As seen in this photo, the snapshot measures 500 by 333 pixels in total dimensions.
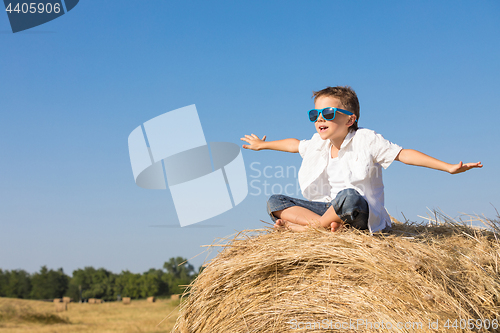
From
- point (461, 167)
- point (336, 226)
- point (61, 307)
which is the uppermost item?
point (461, 167)

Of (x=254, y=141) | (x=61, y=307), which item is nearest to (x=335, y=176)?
(x=254, y=141)

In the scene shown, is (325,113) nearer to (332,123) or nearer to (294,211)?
(332,123)

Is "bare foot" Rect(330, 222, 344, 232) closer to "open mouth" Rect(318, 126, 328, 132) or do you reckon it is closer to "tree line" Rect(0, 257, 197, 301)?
"open mouth" Rect(318, 126, 328, 132)

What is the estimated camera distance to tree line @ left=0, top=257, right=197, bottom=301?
71.7ft

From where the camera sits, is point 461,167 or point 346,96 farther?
point 346,96

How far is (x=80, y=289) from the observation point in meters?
23.3

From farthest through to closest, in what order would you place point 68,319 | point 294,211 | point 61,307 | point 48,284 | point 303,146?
point 48,284 < point 61,307 < point 68,319 < point 303,146 < point 294,211

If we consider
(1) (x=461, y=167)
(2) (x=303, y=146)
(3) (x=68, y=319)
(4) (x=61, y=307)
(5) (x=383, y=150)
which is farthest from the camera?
(4) (x=61, y=307)

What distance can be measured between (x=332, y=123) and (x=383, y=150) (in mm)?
437

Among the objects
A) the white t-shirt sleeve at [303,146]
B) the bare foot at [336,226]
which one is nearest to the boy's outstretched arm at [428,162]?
the bare foot at [336,226]

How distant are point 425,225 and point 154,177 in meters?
3.17

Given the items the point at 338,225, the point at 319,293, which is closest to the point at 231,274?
the point at 319,293

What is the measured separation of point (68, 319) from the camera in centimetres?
1134

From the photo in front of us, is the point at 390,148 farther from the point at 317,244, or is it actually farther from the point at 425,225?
the point at 425,225
